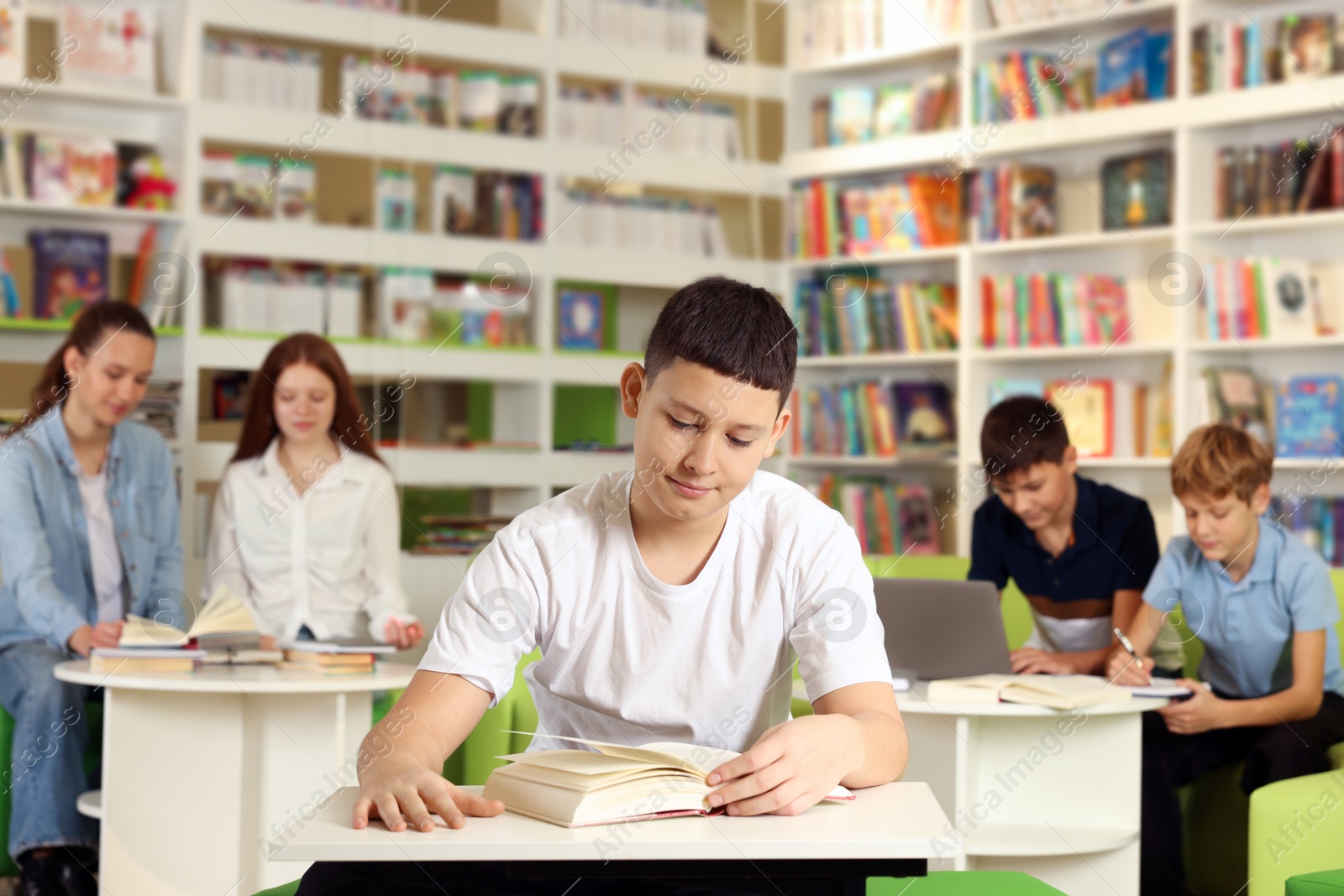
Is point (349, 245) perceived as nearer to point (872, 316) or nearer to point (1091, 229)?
point (872, 316)

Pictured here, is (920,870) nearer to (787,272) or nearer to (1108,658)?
(1108,658)

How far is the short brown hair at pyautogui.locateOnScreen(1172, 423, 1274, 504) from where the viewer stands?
3074mm

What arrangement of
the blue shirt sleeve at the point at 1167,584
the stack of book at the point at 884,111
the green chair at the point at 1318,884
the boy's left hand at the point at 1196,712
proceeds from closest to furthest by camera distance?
the green chair at the point at 1318,884, the boy's left hand at the point at 1196,712, the blue shirt sleeve at the point at 1167,584, the stack of book at the point at 884,111

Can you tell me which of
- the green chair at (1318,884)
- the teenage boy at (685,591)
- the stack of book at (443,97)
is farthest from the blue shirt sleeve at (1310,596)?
the stack of book at (443,97)

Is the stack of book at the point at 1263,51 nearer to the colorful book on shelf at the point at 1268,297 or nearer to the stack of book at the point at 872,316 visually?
the colorful book on shelf at the point at 1268,297

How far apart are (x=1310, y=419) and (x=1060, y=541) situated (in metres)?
1.64

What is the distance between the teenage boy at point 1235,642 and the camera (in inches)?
120

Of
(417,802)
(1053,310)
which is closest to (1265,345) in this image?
(1053,310)

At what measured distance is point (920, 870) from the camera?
1.26 meters

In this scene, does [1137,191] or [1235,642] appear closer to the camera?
[1235,642]

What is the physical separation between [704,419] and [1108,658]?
1.88 metres

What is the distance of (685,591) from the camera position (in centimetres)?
173

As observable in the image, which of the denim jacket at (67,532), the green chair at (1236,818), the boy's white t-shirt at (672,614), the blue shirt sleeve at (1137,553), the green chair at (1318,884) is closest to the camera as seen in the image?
the boy's white t-shirt at (672,614)

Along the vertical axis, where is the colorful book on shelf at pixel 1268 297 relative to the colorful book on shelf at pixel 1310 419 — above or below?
above
